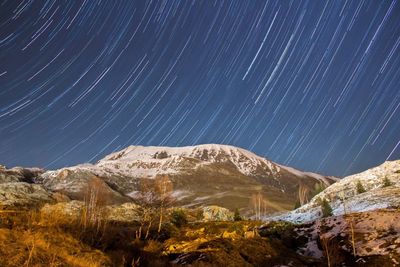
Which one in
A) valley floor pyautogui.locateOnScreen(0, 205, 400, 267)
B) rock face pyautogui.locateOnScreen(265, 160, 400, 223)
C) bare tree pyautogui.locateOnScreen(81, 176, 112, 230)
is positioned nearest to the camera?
valley floor pyautogui.locateOnScreen(0, 205, 400, 267)

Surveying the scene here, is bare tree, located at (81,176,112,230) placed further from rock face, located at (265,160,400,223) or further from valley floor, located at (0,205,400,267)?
rock face, located at (265,160,400,223)

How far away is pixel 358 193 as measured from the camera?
387ft

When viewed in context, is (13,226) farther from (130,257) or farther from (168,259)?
(168,259)

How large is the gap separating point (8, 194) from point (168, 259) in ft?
482

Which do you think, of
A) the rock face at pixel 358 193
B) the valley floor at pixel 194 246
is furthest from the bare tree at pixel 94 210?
the rock face at pixel 358 193

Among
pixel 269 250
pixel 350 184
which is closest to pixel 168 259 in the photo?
pixel 269 250

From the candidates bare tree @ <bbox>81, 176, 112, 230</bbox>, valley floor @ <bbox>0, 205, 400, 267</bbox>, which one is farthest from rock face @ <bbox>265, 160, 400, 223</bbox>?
bare tree @ <bbox>81, 176, 112, 230</bbox>

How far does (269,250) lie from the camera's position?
2869 centimetres

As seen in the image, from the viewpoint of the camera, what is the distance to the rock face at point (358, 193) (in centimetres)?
9095

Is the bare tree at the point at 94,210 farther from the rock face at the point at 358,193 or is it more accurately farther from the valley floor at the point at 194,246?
the rock face at the point at 358,193

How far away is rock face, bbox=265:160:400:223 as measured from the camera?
90950 millimetres

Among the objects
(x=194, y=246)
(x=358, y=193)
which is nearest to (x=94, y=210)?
(x=194, y=246)

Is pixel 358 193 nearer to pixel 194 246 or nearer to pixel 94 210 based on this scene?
pixel 94 210

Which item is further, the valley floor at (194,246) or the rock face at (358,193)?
the rock face at (358,193)
